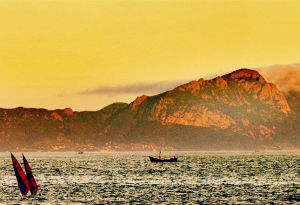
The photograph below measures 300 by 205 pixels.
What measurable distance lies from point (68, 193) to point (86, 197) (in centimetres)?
1009

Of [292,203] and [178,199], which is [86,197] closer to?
[178,199]

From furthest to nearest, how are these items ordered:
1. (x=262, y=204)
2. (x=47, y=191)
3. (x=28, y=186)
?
(x=47, y=191), (x=28, y=186), (x=262, y=204)

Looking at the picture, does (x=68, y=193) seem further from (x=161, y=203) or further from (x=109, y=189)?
(x=161, y=203)

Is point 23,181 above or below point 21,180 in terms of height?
below

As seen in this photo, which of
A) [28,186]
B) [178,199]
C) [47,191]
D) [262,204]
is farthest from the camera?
[47,191]

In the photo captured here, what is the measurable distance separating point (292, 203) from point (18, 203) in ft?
154

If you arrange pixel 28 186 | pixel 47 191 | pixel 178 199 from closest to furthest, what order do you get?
1. pixel 178 199
2. pixel 28 186
3. pixel 47 191

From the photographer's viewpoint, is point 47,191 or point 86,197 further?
point 47,191

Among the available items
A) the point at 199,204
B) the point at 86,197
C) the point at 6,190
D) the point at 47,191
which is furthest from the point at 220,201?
the point at 6,190

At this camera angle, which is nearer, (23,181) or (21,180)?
(21,180)

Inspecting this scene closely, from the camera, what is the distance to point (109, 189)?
120 meters

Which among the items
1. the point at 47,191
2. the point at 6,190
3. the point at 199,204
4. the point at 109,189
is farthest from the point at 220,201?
the point at 6,190

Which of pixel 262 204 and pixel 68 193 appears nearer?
pixel 262 204

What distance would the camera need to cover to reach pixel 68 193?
112 meters
